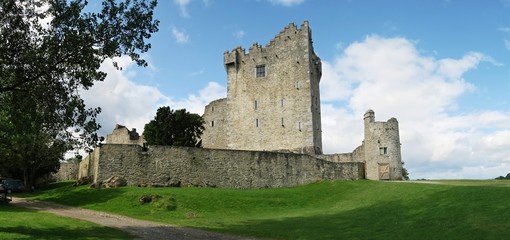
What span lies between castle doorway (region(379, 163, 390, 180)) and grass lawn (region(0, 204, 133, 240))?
3022cm

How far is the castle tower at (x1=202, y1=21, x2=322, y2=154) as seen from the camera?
170 ft

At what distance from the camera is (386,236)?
55.9ft

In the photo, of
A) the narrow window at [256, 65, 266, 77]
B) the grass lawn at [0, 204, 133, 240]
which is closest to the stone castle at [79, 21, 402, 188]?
the narrow window at [256, 65, 266, 77]

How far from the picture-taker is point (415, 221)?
63.2ft

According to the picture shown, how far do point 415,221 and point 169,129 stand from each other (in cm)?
2895

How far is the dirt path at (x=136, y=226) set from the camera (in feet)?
57.6

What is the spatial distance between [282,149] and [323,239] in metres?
34.4

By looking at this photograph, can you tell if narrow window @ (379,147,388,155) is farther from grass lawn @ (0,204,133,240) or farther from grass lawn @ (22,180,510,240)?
grass lawn @ (0,204,133,240)

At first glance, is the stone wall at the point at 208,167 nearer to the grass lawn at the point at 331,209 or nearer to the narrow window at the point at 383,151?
the grass lawn at the point at 331,209

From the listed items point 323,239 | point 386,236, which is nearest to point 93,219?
point 323,239

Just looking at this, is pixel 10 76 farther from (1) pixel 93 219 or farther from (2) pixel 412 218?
(2) pixel 412 218

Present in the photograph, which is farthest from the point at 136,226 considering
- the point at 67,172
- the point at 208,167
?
the point at 67,172

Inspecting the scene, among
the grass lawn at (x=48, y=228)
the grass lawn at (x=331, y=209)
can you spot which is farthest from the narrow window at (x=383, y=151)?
the grass lawn at (x=48, y=228)

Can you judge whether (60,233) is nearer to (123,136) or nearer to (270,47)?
(270,47)
